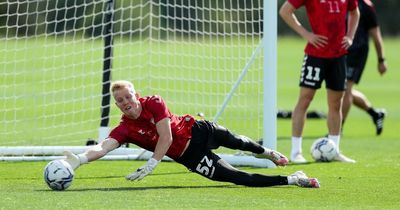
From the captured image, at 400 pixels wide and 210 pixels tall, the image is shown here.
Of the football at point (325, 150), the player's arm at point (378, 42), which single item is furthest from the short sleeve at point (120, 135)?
the player's arm at point (378, 42)

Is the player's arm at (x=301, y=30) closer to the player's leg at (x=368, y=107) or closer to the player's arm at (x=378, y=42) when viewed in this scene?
the player's arm at (x=378, y=42)

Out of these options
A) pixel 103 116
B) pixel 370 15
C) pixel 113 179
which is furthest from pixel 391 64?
pixel 113 179

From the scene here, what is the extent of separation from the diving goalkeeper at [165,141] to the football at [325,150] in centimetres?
230

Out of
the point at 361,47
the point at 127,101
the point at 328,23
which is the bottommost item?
the point at 361,47

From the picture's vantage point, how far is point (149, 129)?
9.18 meters

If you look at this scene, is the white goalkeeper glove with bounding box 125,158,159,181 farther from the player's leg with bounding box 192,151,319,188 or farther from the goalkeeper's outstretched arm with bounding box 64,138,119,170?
the player's leg with bounding box 192,151,319,188

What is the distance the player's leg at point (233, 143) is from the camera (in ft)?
31.0

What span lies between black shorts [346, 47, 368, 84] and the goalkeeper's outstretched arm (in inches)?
234

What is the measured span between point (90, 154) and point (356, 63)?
6.40 m

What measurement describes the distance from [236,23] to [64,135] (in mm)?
3735

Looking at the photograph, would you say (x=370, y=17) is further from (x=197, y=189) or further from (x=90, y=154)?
(x=90, y=154)

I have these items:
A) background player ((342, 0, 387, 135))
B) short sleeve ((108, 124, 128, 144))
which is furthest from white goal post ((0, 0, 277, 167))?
short sleeve ((108, 124, 128, 144))

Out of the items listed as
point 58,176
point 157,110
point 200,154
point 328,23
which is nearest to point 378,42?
point 328,23

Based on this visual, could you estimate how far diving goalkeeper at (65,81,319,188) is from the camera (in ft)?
29.4
